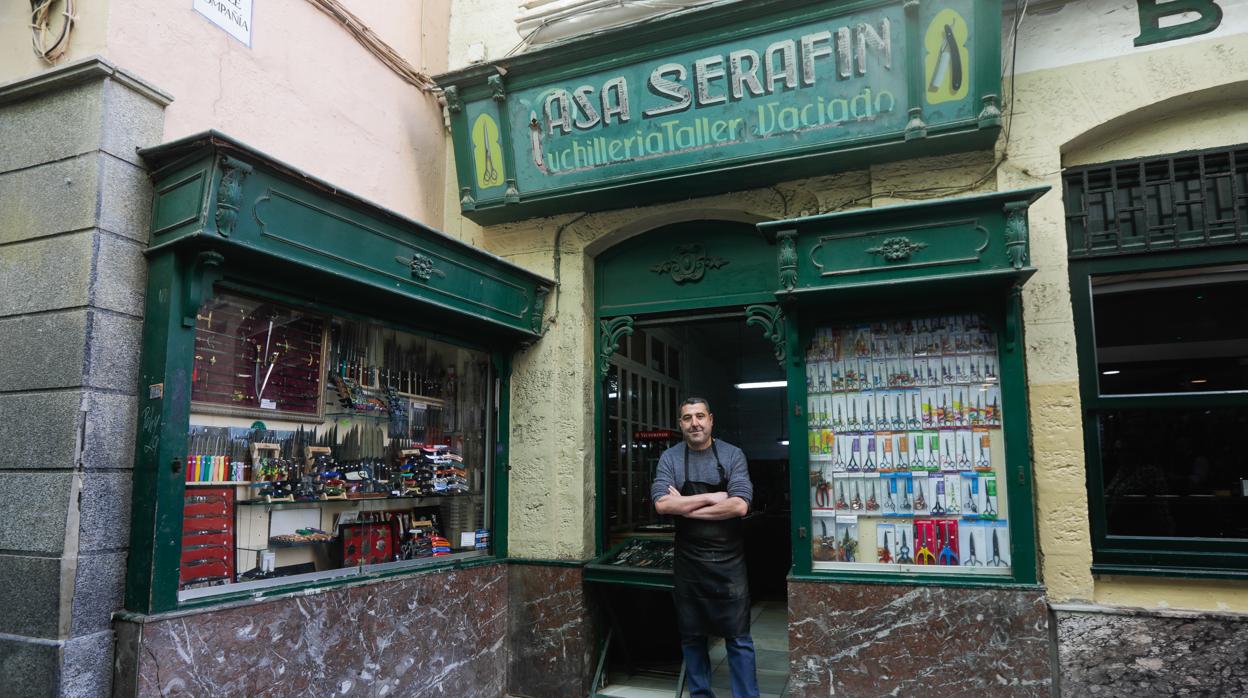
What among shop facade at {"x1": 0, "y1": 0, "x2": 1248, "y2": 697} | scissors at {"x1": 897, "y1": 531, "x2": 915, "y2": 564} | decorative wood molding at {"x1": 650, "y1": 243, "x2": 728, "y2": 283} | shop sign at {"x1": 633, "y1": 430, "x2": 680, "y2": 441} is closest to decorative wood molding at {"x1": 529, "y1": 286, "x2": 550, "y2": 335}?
shop facade at {"x1": 0, "y1": 0, "x2": 1248, "y2": 697}

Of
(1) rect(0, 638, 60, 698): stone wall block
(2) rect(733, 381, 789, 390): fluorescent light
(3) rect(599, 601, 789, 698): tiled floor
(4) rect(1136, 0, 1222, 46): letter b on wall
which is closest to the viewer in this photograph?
(1) rect(0, 638, 60, 698): stone wall block

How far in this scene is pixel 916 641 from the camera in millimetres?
4633

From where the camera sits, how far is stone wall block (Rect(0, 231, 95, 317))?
373 cm

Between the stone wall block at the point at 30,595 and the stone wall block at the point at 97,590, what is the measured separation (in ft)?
0.28

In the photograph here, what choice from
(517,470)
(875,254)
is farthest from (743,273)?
(517,470)

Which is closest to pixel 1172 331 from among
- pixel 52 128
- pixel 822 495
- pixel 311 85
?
pixel 822 495

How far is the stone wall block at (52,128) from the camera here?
382 cm

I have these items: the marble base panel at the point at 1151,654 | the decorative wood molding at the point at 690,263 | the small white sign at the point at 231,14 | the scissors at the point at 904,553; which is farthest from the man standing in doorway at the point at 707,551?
the small white sign at the point at 231,14

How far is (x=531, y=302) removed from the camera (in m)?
6.01

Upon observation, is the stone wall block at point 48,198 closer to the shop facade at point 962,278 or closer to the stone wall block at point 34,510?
the stone wall block at point 34,510

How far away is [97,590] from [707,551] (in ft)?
10.5

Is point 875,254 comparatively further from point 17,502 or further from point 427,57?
point 17,502

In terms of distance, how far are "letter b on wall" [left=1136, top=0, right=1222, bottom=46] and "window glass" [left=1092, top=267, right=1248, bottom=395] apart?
149 centimetres

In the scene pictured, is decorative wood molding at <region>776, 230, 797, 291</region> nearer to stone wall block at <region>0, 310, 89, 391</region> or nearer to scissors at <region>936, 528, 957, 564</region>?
scissors at <region>936, 528, 957, 564</region>
